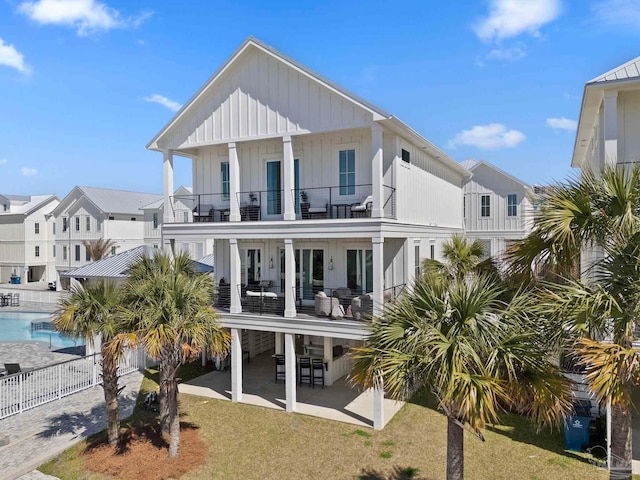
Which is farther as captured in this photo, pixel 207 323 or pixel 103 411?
pixel 103 411

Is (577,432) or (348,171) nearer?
(577,432)

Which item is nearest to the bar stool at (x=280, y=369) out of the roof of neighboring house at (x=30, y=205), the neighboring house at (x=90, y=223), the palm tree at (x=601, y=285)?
the palm tree at (x=601, y=285)

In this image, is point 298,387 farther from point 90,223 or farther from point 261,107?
point 90,223

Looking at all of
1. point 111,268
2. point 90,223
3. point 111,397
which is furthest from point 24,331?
point 111,397

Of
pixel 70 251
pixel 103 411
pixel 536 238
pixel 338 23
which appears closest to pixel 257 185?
pixel 338 23

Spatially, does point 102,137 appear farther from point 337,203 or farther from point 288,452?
point 288,452

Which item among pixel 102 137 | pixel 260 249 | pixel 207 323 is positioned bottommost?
pixel 207 323

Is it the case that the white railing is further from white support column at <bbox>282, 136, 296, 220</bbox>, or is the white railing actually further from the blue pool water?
the blue pool water
